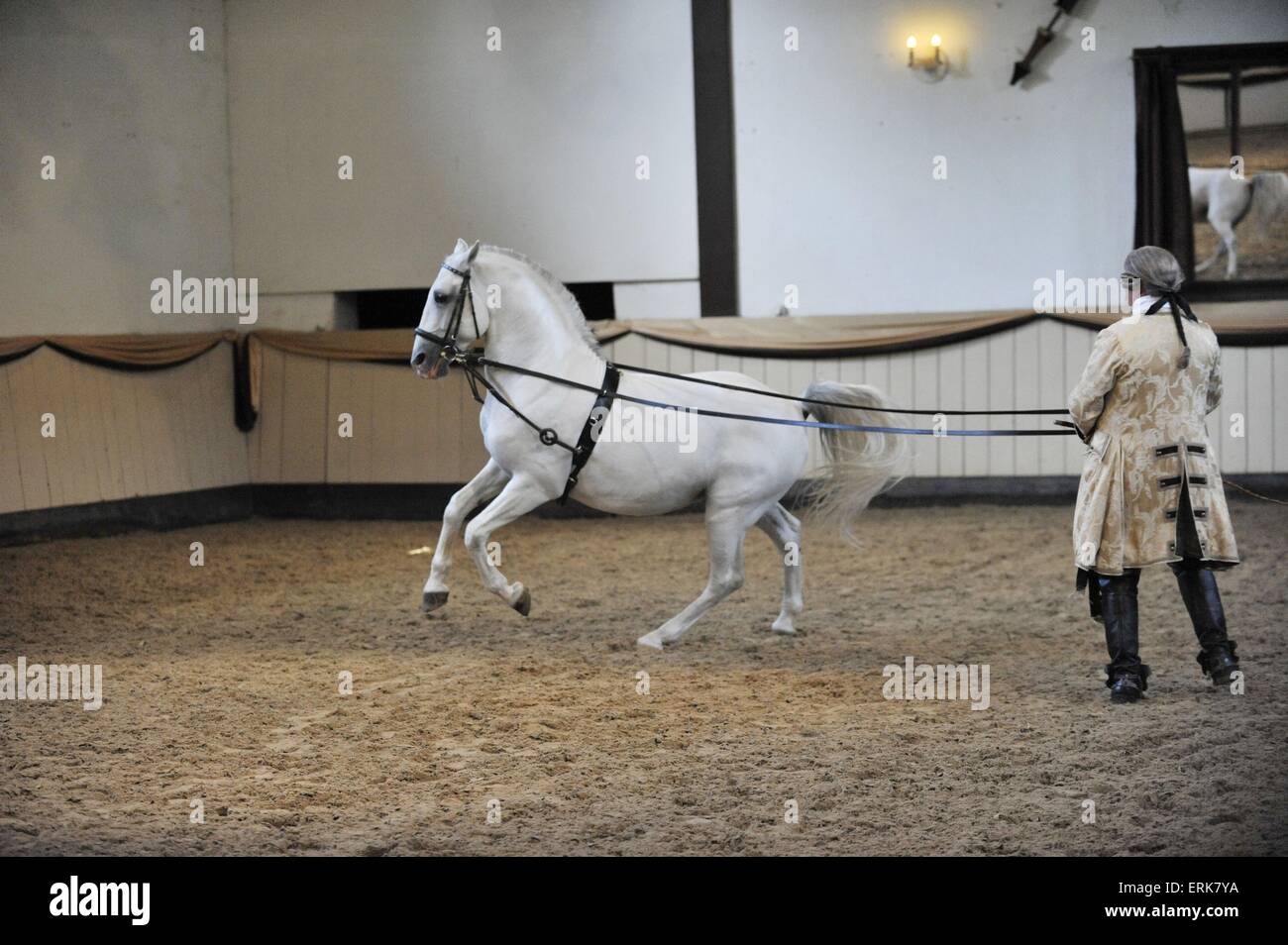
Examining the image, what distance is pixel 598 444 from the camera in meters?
6.04

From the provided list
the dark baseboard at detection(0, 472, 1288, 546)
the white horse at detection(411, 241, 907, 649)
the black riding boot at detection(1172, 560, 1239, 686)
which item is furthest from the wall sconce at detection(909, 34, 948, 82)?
the black riding boot at detection(1172, 560, 1239, 686)

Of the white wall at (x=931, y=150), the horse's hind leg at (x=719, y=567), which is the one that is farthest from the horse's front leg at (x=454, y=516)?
the white wall at (x=931, y=150)

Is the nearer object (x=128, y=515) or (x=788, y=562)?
(x=788, y=562)

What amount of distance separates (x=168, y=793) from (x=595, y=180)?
26.3 ft

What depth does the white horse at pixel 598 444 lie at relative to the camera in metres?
6.05

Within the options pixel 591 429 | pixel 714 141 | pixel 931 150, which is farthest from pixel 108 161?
pixel 931 150

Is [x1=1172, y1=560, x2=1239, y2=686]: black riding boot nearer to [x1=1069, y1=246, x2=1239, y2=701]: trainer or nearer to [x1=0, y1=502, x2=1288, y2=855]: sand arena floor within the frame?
[x1=1069, y1=246, x2=1239, y2=701]: trainer

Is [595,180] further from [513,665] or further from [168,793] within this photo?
[168,793]

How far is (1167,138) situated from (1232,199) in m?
0.70

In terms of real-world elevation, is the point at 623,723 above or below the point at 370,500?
below

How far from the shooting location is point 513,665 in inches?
230

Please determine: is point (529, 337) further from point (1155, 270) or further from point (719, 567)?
point (1155, 270)

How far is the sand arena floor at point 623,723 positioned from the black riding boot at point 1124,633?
0.42 ft
